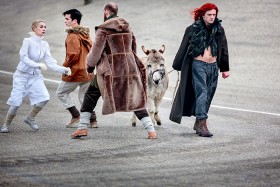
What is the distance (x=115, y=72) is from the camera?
12.0 m

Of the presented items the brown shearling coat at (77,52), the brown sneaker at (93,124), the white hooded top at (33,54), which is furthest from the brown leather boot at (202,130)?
the white hooded top at (33,54)

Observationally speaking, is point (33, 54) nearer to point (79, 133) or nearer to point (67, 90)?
point (67, 90)

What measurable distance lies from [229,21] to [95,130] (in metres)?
15.1

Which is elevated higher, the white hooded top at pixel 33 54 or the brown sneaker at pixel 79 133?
the white hooded top at pixel 33 54

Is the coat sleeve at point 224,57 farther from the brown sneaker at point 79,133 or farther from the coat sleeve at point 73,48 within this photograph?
the brown sneaker at point 79,133

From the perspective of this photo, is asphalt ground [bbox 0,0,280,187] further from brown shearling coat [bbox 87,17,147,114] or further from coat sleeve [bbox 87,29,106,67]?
coat sleeve [bbox 87,29,106,67]

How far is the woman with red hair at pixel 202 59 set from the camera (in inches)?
493

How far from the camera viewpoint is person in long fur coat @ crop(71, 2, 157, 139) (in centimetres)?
1181

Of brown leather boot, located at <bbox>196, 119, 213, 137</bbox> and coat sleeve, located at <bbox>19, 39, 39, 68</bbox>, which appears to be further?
coat sleeve, located at <bbox>19, 39, 39, 68</bbox>

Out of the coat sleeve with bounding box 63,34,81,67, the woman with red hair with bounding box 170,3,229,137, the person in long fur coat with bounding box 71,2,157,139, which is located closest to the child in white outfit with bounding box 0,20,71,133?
the coat sleeve with bounding box 63,34,81,67

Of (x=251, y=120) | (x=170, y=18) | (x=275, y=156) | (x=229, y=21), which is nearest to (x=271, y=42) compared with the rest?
(x=229, y=21)

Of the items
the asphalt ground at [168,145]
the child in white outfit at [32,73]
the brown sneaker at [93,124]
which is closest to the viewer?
the asphalt ground at [168,145]

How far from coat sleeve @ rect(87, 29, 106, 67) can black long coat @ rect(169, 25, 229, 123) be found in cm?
146

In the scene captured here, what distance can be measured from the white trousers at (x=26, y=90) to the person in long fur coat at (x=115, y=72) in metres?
1.00
